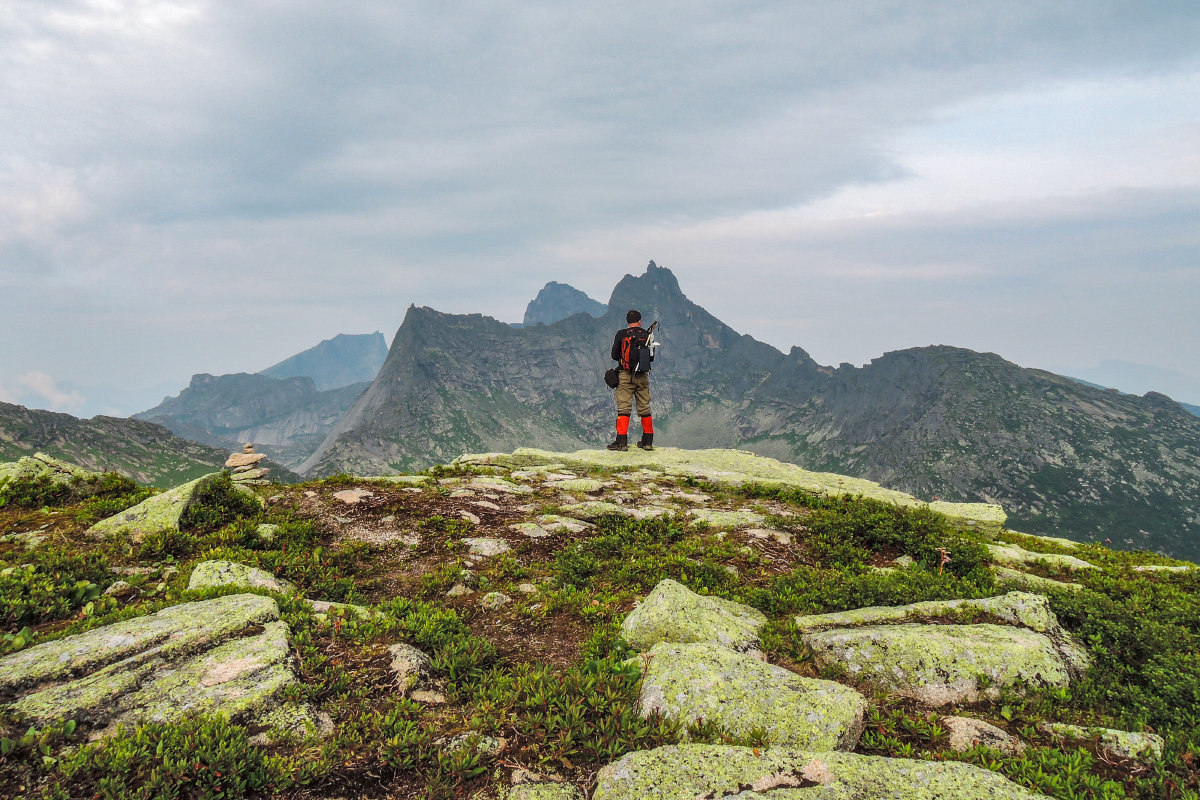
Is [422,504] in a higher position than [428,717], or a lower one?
higher

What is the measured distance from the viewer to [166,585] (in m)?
8.62

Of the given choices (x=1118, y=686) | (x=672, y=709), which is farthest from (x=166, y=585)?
(x=1118, y=686)

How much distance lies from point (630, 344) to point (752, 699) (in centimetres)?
1858

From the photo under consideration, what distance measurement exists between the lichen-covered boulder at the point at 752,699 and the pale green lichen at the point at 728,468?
38.0 feet

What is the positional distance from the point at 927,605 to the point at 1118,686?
2.30 metres

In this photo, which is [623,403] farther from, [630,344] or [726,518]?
[726,518]

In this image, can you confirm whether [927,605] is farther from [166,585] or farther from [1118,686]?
[166,585]

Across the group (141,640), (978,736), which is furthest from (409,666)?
(978,736)

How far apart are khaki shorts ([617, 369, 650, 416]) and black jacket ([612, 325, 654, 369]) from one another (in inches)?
19.5

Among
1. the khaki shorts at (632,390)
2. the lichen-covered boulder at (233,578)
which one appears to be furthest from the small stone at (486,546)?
the khaki shorts at (632,390)

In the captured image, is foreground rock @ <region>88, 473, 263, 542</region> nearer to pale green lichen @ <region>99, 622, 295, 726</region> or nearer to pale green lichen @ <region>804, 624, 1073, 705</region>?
pale green lichen @ <region>99, 622, 295, 726</region>

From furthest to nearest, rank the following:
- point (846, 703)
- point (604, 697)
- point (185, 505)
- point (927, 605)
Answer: point (185, 505)
point (927, 605)
point (604, 697)
point (846, 703)

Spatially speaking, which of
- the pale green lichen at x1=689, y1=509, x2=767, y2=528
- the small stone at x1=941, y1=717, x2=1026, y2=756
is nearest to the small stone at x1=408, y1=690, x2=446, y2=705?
the small stone at x1=941, y1=717, x2=1026, y2=756

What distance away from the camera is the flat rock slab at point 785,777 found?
15.3 feet
